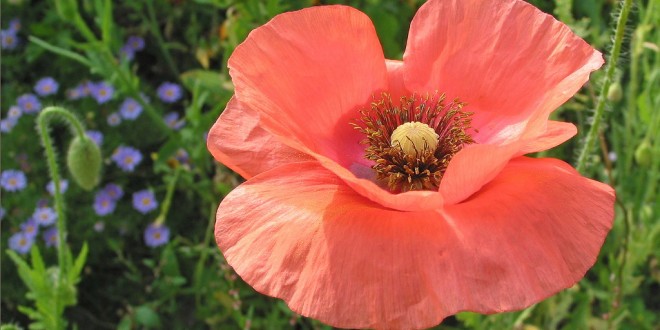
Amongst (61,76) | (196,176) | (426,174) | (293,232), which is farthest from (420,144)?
(61,76)

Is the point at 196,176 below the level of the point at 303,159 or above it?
below

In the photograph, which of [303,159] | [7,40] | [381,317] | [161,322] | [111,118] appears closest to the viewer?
[381,317]

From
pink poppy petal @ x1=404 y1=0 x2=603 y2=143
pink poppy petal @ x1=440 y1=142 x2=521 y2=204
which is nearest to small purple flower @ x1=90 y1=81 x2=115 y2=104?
pink poppy petal @ x1=404 y1=0 x2=603 y2=143

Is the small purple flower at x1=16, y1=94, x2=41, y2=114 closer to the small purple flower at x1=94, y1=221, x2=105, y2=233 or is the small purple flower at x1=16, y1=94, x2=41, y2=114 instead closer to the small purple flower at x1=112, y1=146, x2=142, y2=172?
the small purple flower at x1=112, y1=146, x2=142, y2=172

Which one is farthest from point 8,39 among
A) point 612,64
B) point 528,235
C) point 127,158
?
point 528,235

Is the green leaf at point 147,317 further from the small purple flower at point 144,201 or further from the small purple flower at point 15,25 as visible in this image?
the small purple flower at point 15,25

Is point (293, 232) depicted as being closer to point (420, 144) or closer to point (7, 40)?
point (420, 144)

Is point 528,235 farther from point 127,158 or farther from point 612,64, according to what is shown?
point 127,158
